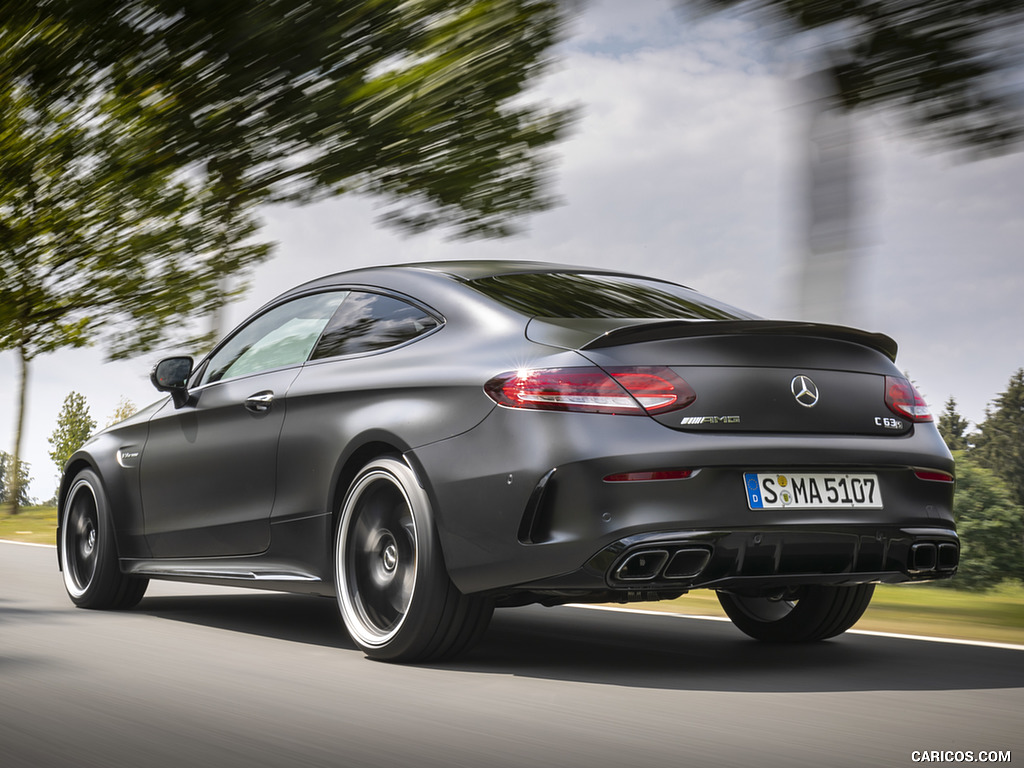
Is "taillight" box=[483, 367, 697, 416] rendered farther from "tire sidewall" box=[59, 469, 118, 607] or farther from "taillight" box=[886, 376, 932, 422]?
"tire sidewall" box=[59, 469, 118, 607]

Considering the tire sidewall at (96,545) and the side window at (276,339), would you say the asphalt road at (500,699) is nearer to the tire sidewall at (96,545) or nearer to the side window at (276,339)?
the tire sidewall at (96,545)

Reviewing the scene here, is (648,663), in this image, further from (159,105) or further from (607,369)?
(159,105)

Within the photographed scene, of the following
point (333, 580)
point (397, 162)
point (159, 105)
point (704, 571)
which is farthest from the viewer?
point (397, 162)

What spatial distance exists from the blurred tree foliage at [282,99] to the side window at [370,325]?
234 centimetres

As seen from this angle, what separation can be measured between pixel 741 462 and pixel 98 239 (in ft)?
61.9

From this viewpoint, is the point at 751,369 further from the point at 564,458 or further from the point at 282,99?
the point at 282,99

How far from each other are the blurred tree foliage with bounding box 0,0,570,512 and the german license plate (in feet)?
13.9

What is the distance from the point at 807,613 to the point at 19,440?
27.0 metres

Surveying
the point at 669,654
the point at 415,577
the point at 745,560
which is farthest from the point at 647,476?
the point at 669,654

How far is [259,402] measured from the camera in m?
5.73

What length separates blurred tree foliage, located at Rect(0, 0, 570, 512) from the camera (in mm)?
7203

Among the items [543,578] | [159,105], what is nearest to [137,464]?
[159,105]

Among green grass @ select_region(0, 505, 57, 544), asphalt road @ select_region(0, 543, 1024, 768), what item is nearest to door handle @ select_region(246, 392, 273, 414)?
asphalt road @ select_region(0, 543, 1024, 768)

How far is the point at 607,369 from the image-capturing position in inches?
170
